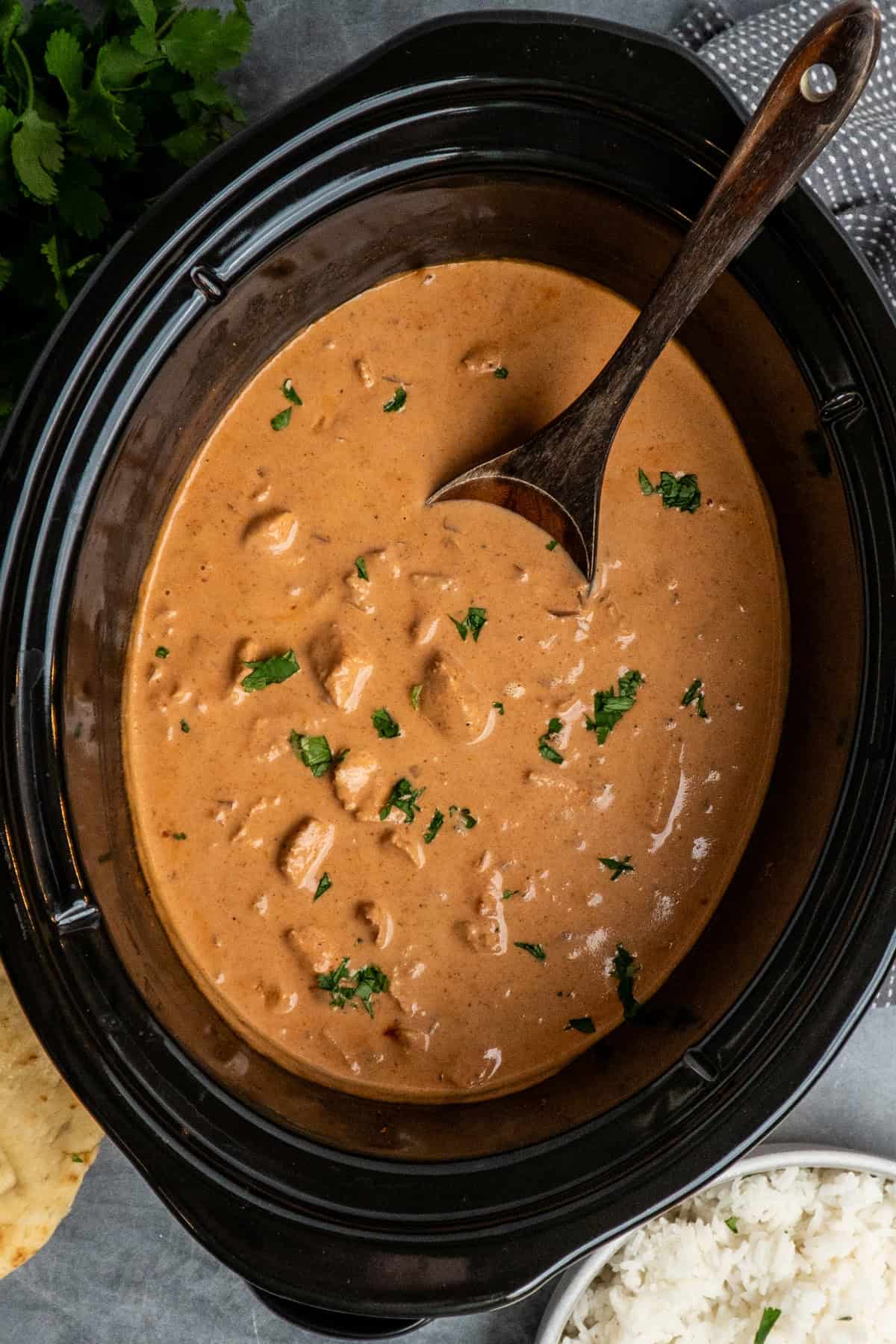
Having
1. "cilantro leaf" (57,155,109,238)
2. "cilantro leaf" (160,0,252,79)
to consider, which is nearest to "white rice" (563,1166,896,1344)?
"cilantro leaf" (57,155,109,238)

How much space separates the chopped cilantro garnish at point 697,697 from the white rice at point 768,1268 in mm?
1060

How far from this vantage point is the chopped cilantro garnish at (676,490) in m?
2.07

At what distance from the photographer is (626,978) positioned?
84.9 inches

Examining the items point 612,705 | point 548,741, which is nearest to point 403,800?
point 548,741

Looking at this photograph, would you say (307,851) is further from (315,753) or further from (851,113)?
(851,113)

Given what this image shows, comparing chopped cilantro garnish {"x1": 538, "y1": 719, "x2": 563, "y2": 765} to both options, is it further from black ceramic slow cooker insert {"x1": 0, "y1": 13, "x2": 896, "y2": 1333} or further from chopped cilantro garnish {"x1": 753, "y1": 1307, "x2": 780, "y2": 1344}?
chopped cilantro garnish {"x1": 753, "y1": 1307, "x2": 780, "y2": 1344}

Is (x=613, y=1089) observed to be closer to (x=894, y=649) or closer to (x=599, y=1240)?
(x=599, y=1240)

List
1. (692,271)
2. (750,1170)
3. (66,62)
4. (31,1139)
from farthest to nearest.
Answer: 1. (750,1170)
2. (31,1139)
3. (66,62)
4. (692,271)

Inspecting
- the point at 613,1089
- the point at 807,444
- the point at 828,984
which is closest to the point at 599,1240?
the point at 613,1089

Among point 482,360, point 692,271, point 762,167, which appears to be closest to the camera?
point 762,167

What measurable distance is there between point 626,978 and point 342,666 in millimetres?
Answer: 793

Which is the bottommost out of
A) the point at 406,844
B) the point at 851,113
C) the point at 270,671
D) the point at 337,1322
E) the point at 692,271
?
the point at 337,1322

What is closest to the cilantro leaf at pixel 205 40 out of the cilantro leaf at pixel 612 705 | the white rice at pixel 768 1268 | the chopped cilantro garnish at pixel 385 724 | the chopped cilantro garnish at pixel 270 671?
the chopped cilantro garnish at pixel 270 671

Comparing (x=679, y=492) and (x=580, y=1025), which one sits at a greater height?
(x=679, y=492)
